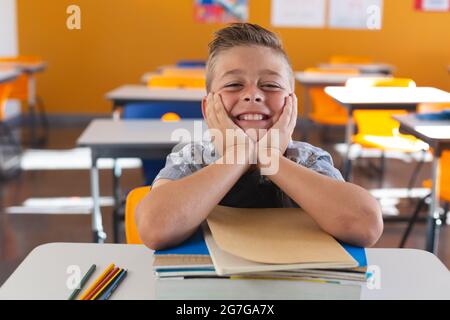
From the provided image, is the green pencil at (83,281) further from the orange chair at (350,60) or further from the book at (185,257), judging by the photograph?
the orange chair at (350,60)

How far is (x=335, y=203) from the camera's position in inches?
32.9

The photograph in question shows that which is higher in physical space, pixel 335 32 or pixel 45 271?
pixel 335 32

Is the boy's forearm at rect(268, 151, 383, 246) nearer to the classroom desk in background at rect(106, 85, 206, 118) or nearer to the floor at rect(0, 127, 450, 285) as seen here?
the floor at rect(0, 127, 450, 285)

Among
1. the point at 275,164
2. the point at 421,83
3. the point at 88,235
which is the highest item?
the point at 421,83

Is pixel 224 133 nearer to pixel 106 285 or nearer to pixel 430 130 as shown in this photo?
pixel 106 285

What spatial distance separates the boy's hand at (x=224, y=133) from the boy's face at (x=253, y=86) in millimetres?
16

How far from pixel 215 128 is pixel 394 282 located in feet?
1.25

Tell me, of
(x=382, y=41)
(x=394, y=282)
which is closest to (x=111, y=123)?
(x=394, y=282)

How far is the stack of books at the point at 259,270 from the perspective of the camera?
66cm

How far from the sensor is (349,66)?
226 inches

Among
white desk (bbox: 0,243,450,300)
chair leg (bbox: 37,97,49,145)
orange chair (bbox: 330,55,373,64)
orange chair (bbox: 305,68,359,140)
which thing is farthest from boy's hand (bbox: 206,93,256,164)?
orange chair (bbox: 330,55,373,64)

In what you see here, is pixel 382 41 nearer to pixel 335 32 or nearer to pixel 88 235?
pixel 335 32

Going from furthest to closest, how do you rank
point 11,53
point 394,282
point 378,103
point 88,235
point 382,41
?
point 382,41, point 11,53, point 88,235, point 378,103, point 394,282

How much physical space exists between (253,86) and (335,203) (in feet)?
0.91
